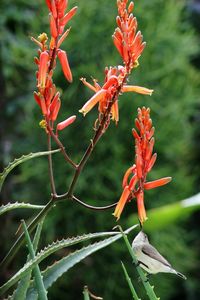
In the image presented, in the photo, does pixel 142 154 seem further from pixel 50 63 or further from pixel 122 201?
pixel 50 63

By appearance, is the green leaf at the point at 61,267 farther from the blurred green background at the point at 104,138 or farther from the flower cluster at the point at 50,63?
the blurred green background at the point at 104,138

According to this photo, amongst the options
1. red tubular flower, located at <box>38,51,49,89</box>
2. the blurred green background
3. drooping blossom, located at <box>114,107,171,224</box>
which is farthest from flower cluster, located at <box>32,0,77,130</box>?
the blurred green background

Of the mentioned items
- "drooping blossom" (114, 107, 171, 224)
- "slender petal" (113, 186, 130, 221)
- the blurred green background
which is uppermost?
the blurred green background

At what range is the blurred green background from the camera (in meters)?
3.86

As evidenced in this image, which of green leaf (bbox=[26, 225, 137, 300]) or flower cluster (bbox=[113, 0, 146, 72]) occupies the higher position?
flower cluster (bbox=[113, 0, 146, 72])

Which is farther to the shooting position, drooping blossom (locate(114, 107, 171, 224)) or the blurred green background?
the blurred green background

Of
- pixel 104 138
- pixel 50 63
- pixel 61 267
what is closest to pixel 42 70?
pixel 50 63

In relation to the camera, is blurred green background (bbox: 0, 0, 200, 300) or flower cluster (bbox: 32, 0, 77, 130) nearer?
flower cluster (bbox: 32, 0, 77, 130)

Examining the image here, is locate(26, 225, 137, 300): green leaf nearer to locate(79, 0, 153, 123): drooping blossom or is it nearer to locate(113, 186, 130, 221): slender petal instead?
locate(113, 186, 130, 221): slender petal

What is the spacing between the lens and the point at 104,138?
12.7 feet

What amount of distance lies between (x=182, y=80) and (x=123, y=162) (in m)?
A: 0.63

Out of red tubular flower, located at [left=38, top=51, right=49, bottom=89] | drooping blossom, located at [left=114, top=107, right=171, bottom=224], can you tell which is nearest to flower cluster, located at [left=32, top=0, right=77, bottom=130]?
red tubular flower, located at [left=38, top=51, right=49, bottom=89]

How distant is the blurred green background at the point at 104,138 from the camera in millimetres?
3863

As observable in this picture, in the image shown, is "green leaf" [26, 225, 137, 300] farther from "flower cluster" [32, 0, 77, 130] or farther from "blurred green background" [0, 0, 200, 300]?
"blurred green background" [0, 0, 200, 300]
